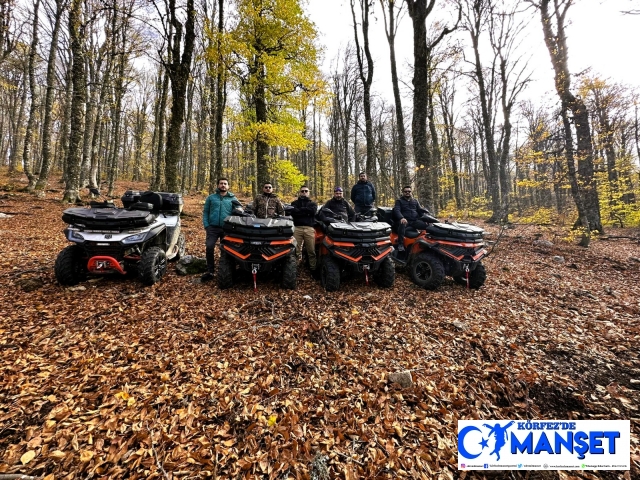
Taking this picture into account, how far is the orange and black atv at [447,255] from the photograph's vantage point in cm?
507

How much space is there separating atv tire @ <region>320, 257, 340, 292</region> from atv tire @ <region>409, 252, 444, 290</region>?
164 cm

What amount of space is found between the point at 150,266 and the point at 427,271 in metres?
4.92

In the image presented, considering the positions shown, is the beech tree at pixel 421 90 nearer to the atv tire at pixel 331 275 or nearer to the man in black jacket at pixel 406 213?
the man in black jacket at pixel 406 213

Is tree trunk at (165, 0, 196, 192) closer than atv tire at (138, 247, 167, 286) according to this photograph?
No

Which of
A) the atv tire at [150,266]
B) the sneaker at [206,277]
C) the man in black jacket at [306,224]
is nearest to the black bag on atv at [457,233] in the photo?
the man in black jacket at [306,224]

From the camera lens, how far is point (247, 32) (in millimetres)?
9250

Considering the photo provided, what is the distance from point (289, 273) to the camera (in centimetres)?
483

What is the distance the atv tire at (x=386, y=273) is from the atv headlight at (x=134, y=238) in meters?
4.03

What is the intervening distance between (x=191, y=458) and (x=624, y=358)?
182 inches

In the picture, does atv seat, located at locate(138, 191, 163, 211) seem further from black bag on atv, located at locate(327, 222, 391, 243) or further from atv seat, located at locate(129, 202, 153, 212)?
black bag on atv, located at locate(327, 222, 391, 243)

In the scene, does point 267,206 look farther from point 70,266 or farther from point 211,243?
point 70,266

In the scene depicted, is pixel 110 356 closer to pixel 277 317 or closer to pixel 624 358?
pixel 277 317

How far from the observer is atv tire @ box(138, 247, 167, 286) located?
444 cm

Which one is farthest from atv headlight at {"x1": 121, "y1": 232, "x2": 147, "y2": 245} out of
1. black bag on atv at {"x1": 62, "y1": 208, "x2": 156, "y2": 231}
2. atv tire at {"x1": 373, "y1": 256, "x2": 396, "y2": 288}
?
atv tire at {"x1": 373, "y1": 256, "x2": 396, "y2": 288}
